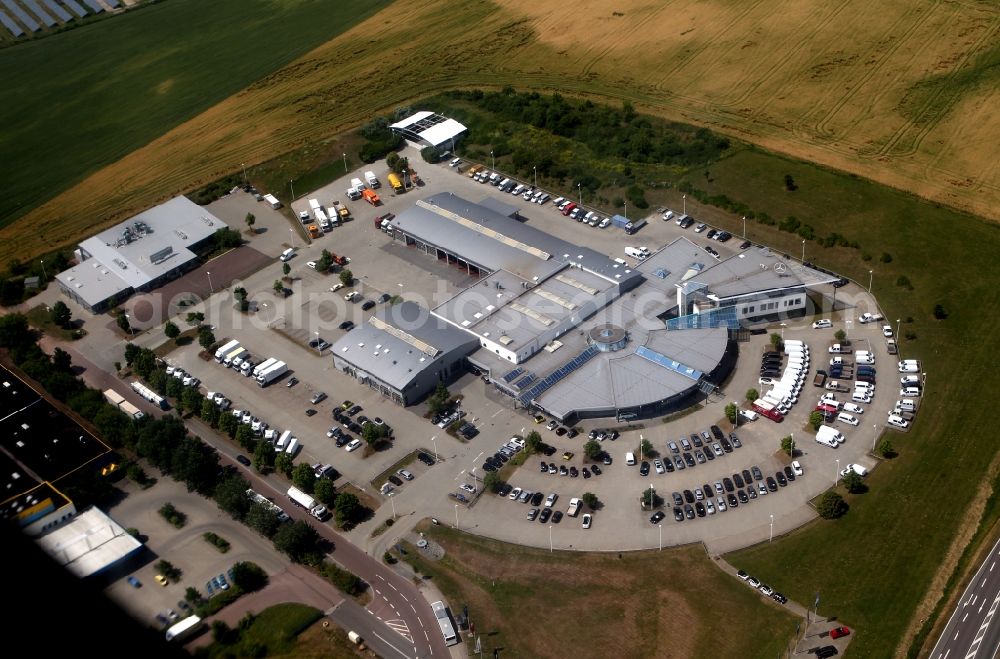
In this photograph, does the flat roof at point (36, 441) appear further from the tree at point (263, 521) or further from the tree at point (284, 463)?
the tree at point (263, 521)

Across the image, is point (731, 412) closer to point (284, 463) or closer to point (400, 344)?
point (400, 344)

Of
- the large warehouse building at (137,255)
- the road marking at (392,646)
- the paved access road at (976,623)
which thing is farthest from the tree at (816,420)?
the large warehouse building at (137,255)

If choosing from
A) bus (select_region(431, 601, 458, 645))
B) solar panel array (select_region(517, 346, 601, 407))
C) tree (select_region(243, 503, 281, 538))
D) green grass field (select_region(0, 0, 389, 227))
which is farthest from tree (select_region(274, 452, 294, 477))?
green grass field (select_region(0, 0, 389, 227))

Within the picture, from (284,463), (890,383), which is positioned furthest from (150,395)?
(890,383)

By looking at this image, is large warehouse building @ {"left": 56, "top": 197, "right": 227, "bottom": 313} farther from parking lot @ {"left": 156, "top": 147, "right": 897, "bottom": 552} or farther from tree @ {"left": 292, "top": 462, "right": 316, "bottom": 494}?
tree @ {"left": 292, "top": 462, "right": 316, "bottom": 494}

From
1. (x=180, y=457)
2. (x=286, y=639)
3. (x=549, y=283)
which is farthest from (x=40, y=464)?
(x=549, y=283)

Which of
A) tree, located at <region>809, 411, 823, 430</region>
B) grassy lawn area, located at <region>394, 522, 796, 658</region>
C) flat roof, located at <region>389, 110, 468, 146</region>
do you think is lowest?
grassy lawn area, located at <region>394, 522, 796, 658</region>

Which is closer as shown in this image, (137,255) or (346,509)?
(346,509)

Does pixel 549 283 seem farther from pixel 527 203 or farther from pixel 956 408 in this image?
pixel 956 408
